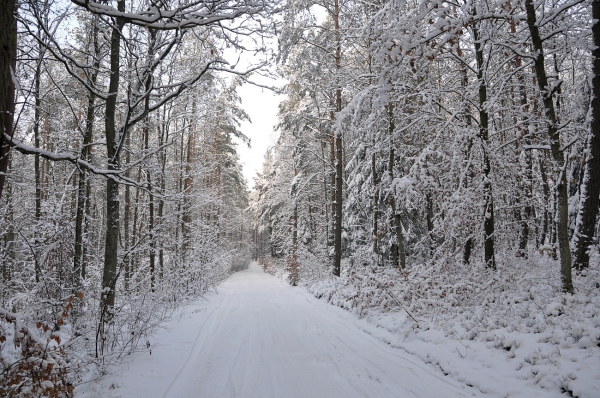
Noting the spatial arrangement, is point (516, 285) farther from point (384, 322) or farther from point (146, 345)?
point (146, 345)

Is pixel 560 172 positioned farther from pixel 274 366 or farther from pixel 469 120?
pixel 274 366

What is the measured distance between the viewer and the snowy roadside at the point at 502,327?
380 cm

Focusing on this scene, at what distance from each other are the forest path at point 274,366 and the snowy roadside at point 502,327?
0.39 m

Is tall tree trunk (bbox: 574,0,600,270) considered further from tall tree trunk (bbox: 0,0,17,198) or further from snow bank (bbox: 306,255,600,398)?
tall tree trunk (bbox: 0,0,17,198)

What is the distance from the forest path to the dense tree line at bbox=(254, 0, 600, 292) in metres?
3.02

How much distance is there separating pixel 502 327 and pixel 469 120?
5.77 metres

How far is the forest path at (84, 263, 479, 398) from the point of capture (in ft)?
13.4

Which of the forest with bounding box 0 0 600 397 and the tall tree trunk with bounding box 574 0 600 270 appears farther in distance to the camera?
the tall tree trunk with bounding box 574 0 600 270

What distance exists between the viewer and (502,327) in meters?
5.08

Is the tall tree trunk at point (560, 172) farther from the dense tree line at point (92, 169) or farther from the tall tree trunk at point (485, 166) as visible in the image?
the dense tree line at point (92, 169)

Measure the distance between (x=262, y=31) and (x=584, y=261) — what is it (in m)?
7.10

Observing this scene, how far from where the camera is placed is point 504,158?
7.52 meters

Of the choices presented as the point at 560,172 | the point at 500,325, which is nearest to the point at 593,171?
the point at 560,172

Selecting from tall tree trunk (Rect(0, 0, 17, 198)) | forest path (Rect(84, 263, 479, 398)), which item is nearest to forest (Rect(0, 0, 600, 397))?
tall tree trunk (Rect(0, 0, 17, 198))
